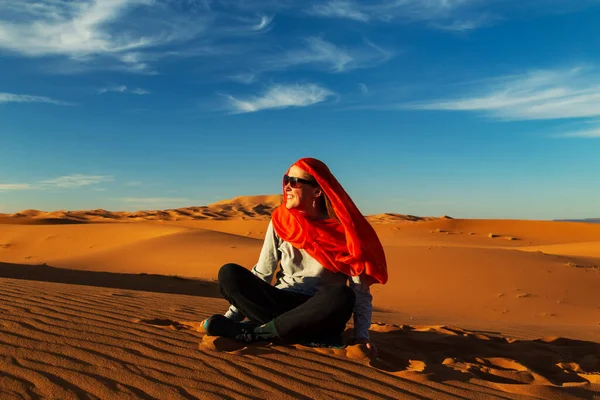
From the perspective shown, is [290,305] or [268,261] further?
[268,261]

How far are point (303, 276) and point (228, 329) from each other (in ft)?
2.31

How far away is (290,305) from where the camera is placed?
4.04 m

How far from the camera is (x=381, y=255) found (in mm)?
3957

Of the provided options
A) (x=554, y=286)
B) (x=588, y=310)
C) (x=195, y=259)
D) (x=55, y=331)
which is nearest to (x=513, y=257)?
(x=554, y=286)

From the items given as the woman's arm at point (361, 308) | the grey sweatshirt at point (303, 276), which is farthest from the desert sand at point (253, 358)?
the grey sweatshirt at point (303, 276)

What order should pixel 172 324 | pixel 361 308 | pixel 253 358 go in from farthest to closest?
pixel 172 324
pixel 361 308
pixel 253 358

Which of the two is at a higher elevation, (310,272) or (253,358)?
(310,272)

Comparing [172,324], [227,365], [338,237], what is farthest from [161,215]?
[227,365]

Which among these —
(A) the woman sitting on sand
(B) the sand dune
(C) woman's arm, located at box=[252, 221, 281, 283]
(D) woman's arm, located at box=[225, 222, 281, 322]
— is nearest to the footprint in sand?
(B) the sand dune

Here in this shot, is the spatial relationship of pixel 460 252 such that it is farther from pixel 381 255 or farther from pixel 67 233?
pixel 67 233

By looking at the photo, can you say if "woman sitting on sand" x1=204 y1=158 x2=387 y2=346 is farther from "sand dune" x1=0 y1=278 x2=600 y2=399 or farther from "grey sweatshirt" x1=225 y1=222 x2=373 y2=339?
"sand dune" x1=0 y1=278 x2=600 y2=399

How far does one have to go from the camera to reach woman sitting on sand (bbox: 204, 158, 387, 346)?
3.83 metres

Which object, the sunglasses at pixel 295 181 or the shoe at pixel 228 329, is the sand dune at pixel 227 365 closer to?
the shoe at pixel 228 329

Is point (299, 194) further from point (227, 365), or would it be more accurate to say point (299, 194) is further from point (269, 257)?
point (227, 365)
